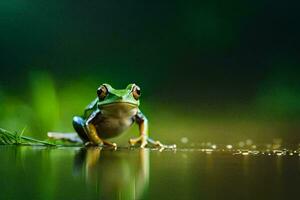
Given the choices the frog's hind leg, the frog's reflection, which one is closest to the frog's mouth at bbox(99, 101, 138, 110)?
the frog's hind leg

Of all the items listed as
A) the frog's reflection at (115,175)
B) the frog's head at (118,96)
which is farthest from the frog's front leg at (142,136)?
the frog's reflection at (115,175)

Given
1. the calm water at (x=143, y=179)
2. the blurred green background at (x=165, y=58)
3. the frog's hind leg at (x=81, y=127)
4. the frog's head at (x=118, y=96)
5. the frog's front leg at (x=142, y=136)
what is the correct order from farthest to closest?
1. the blurred green background at (x=165, y=58)
2. the frog's hind leg at (x=81, y=127)
3. the frog's front leg at (x=142, y=136)
4. the frog's head at (x=118, y=96)
5. the calm water at (x=143, y=179)

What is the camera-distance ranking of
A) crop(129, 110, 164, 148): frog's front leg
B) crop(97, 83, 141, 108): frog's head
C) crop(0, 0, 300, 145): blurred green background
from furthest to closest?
crop(0, 0, 300, 145): blurred green background
crop(129, 110, 164, 148): frog's front leg
crop(97, 83, 141, 108): frog's head

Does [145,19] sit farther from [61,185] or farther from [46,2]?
[61,185]

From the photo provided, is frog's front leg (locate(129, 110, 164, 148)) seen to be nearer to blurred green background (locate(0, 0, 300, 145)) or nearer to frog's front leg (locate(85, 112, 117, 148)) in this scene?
frog's front leg (locate(85, 112, 117, 148))

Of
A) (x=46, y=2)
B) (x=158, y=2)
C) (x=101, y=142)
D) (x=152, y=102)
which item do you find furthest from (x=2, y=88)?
(x=101, y=142)

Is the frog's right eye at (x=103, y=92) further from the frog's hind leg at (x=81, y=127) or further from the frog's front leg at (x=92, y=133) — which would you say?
the frog's hind leg at (x=81, y=127)

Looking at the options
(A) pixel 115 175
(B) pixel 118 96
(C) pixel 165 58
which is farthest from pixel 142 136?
(C) pixel 165 58
